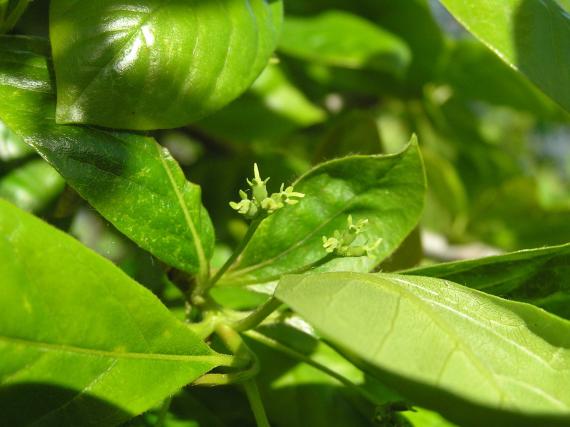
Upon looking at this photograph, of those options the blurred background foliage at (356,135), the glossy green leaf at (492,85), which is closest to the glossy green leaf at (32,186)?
the blurred background foliage at (356,135)

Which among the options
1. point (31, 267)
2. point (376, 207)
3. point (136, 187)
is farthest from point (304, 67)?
point (31, 267)

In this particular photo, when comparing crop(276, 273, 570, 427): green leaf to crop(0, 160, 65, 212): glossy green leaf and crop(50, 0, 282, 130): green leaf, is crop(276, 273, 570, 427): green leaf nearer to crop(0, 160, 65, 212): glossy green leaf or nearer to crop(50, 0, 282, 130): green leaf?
crop(50, 0, 282, 130): green leaf

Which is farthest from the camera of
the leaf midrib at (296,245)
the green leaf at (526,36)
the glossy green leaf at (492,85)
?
the glossy green leaf at (492,85)

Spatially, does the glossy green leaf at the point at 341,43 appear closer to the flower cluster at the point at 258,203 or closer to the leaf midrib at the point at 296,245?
the leaf midrib at the point at 296,245

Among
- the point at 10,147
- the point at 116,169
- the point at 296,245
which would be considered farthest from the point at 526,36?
the point at 10,147

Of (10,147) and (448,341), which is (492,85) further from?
(448,341)

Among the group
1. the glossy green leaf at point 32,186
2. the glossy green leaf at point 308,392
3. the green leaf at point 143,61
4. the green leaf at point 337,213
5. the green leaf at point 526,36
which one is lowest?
the glossy green leaf at point 308,392
